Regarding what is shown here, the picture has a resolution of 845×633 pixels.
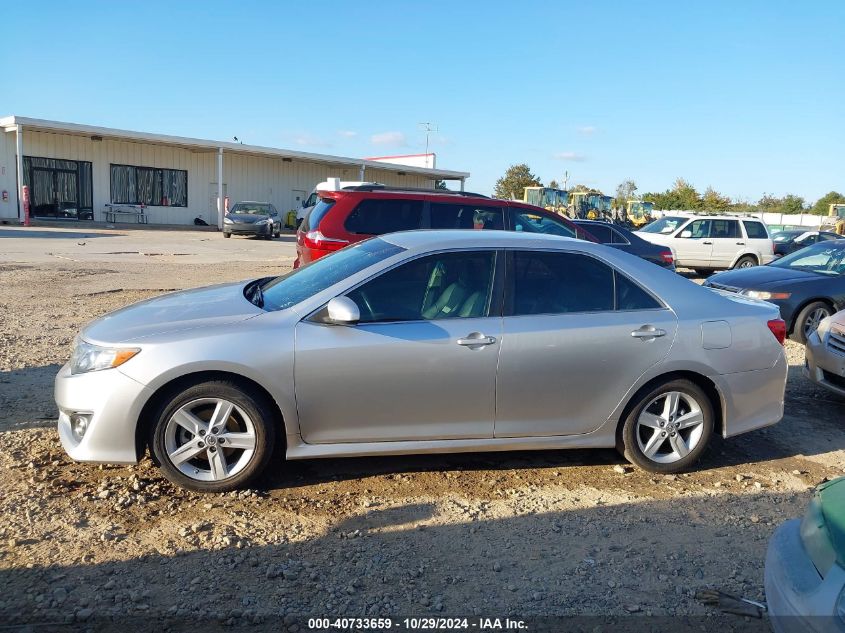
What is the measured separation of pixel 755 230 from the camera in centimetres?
1866

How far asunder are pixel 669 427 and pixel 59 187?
32592 millimetres

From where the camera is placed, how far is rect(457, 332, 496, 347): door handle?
13.9 ft

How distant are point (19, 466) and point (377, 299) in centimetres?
247

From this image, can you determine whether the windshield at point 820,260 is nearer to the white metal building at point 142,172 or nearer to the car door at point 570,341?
the car door at point 570,341

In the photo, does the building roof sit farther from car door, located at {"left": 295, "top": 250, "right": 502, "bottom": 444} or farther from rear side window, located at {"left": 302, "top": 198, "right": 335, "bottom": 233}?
car door, located at {"left": 295, "top": 250, "right": 502, "bottom": 444}

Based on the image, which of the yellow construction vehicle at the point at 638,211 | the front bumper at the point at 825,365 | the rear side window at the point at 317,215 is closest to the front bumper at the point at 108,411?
the rear side window at the point at 317,215

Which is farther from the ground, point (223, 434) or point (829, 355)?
point (829, 355)

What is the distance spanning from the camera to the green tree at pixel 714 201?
5762 centimetres

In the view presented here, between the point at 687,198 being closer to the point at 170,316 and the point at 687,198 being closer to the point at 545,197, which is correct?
the point at 545,197

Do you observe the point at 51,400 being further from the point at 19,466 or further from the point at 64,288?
the point at 64,288

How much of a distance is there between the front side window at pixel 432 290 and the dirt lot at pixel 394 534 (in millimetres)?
1096

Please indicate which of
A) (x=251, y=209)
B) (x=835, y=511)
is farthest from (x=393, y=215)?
(x=251, y=209)

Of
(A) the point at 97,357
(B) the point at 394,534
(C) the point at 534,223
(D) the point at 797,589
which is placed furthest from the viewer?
(C) the point at 534,223

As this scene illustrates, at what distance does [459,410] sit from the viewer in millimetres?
4312
